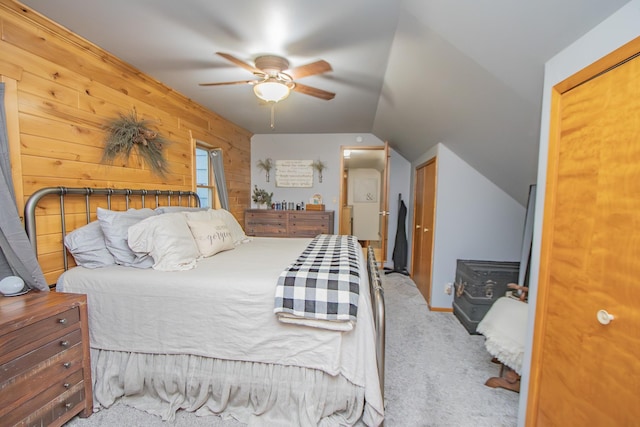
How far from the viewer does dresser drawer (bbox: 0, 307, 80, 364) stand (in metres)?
1.15

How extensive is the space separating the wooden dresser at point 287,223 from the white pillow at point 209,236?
1870 mm

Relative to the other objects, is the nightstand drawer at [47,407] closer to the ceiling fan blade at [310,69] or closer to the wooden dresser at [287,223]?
the ceiling fan blade at [310,69]

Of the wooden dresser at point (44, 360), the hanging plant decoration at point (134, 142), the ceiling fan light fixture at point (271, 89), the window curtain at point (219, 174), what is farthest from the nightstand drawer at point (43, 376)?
the window curtain at point (219, 174)

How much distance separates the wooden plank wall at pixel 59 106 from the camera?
152 centimetres

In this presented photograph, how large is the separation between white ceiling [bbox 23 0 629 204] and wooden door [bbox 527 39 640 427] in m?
0.32

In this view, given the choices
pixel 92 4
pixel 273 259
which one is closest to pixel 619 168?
pixel 273 259

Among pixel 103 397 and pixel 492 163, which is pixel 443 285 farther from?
pixel 103 397

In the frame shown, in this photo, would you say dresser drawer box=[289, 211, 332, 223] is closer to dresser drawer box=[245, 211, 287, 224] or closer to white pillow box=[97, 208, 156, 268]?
dresser drawer box=[245, 211, 287, 224]

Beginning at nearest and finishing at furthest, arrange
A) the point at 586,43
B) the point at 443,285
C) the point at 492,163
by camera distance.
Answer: the point at 586,43
the point at 492,163
the point at 443,285

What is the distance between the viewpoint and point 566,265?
1.09 metres

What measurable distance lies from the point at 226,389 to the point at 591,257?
1906 millimetres

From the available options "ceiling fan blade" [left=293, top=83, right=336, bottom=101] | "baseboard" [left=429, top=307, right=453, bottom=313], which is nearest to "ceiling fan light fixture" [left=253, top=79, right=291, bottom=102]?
"ceiling fan blade" [left=293, top=83, right=336, bottom=101]

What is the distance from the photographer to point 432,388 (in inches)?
71.0

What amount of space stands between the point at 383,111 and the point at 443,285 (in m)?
2.26
